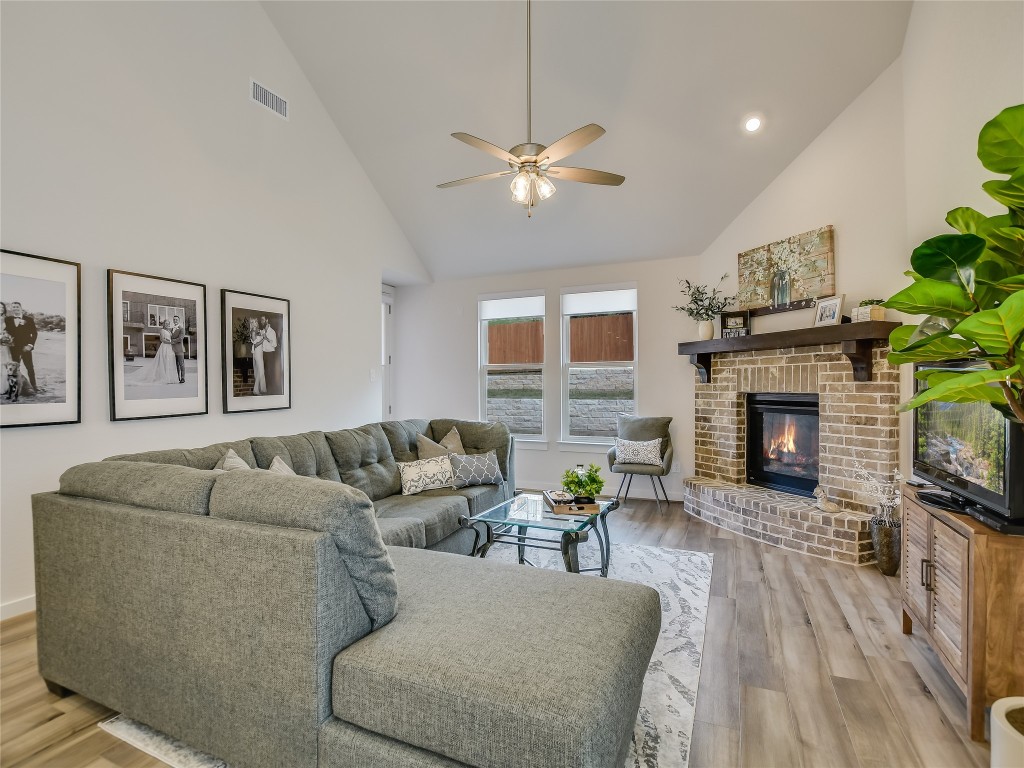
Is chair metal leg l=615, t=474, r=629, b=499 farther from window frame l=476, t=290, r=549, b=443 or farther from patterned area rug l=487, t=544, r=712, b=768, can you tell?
patterned area rug l=487, t=544, r=712, b=768

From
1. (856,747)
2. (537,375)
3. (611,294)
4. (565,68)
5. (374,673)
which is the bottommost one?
(856,747)

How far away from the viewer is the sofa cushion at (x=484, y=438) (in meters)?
4.33

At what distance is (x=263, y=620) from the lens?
4.83 feet

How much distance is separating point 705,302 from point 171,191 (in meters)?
4.47

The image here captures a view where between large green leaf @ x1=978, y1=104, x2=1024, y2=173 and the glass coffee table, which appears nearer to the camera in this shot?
large green leaf @ x1=978, y1=104, x2=1024, y2=173

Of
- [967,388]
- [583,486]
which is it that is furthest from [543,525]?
[967,388]

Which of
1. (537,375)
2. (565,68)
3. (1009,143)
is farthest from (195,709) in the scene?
(537,375)

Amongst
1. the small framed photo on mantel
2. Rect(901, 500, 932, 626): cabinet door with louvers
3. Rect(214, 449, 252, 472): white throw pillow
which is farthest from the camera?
the small framed photo on mantel

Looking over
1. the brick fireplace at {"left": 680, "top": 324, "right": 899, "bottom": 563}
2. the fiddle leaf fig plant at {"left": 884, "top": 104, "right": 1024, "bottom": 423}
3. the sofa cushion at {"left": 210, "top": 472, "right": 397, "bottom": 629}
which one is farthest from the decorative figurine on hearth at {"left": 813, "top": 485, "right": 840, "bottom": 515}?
the sofa cushion at {"left": 210, "top": 472, "right": 397, "bottom": 629}

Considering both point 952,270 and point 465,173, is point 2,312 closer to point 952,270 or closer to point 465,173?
point 465,173

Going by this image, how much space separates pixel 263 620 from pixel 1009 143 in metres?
2.12

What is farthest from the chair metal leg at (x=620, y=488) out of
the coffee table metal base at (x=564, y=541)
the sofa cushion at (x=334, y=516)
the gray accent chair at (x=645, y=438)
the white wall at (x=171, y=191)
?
the sofa cushion at (x=334, y=516)

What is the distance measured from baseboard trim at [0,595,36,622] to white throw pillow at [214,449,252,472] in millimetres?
1376

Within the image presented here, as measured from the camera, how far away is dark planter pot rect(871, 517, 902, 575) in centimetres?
331
